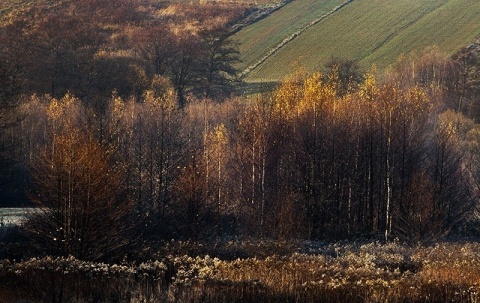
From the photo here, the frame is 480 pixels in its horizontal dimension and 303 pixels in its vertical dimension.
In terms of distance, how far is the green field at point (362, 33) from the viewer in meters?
80.6

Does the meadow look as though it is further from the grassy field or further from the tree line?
the grassy field

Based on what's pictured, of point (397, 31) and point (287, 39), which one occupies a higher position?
point (287, 39)

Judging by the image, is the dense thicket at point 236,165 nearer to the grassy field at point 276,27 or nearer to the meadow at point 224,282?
the meadow at point 224,282

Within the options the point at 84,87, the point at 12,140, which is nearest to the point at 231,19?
the point at 84,87

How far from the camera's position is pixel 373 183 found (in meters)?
41.3

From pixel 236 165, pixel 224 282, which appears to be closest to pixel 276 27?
pixel 236 165

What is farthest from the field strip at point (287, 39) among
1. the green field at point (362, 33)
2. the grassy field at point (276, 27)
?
the grassy field at point (276, 27)

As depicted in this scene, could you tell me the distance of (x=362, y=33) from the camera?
293 feet

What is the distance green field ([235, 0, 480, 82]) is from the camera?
80625 millimetres

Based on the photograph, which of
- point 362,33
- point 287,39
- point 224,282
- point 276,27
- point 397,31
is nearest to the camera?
point 224,282

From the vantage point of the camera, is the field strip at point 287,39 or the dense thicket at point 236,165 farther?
the field strip at point 287,39

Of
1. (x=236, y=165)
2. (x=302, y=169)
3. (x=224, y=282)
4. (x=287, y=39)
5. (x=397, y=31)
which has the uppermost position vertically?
(x=287, y=39)

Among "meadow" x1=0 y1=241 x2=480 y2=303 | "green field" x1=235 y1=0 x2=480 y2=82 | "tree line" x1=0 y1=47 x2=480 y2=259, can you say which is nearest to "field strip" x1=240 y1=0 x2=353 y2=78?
"green field" x1=235 y1=0 x2=480 y2=82

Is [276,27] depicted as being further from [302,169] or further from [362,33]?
[302,169]
